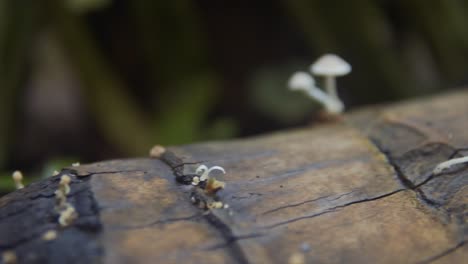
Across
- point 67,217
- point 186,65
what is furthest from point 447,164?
point 186,65

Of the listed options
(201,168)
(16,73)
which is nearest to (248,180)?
(201,168)

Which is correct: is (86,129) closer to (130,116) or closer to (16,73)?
(130,116)

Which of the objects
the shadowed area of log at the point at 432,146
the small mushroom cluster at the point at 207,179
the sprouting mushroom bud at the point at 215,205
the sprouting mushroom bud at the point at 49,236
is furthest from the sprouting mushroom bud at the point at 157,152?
the shadowed area of log at the point at 432,146

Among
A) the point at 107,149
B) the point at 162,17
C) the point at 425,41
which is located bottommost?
the point at 107,149

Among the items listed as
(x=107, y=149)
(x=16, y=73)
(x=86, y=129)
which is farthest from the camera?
(x=86, y=129)

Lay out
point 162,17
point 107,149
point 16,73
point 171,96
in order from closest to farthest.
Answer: point 16,73 < point 162,17 < point 171,96 < point 107,149

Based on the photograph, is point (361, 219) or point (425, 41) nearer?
point (361, 219)
